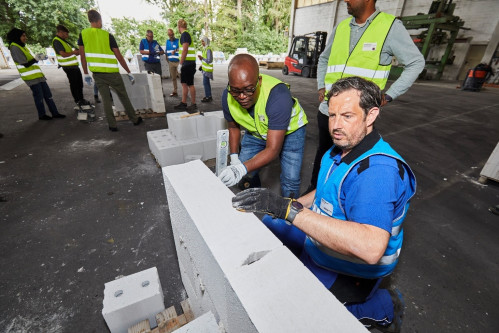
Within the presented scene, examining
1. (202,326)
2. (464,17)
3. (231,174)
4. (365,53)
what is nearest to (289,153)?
(231,174)

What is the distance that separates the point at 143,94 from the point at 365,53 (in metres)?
5.07

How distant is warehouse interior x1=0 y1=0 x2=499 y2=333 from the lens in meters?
1.70

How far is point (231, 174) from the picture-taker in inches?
68.9

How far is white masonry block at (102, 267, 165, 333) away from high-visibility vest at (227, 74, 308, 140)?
143cm

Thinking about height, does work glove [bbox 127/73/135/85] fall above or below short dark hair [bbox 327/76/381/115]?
below

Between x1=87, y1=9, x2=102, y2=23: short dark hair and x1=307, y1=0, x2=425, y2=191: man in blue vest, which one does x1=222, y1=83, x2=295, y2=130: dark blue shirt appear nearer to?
x1=307, y1=0, x2=425, y2=191: man in blue vest

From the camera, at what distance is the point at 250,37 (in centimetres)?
2539

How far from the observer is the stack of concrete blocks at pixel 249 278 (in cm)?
67

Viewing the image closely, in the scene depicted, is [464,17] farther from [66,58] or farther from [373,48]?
[66,58]

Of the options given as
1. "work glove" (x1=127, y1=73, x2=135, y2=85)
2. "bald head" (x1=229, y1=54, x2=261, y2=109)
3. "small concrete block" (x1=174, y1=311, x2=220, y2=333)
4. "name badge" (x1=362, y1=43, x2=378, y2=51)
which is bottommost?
"small concrete block" (x1=174, y1=311, x2=220, y2=333)

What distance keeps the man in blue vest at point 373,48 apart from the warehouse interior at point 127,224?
5.24ft

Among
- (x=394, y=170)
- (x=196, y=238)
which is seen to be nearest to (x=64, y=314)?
(x=196, y=238)

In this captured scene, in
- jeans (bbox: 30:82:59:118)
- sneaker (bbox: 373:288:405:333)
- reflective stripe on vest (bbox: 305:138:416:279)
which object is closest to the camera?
reflective stripe on vest (bbox: 305:138:416:279)

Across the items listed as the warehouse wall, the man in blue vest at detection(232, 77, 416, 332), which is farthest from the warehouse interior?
the warehouse wall
